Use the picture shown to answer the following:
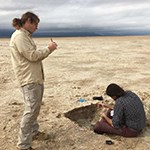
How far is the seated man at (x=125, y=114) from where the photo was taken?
632cm

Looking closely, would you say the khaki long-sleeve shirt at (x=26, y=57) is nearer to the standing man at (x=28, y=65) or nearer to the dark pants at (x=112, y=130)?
the standing man at (x=28, y=65)

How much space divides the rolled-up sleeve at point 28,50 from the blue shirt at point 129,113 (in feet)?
5.71

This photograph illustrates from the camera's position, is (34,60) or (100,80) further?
(100,80)

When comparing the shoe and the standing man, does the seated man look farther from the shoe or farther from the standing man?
the standing man

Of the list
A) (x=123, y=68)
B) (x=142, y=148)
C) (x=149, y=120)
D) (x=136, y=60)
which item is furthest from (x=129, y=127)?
(x=136, y=60)

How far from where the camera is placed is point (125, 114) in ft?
21.0

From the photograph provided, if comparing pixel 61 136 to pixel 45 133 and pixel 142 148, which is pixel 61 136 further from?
pixel 142 148

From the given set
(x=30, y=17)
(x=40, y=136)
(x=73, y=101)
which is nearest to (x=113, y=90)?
(x=40, y=136)

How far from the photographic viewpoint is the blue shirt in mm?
6328

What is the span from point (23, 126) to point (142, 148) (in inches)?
80.3

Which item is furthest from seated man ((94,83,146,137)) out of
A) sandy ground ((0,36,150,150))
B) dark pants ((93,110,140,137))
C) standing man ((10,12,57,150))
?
standing man ((10,12,57,150))

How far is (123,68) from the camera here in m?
14.4

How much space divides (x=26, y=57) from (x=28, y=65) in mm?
Answer: 153

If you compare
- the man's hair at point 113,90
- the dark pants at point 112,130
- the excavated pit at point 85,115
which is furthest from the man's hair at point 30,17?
the excavated pit at point 85,115
